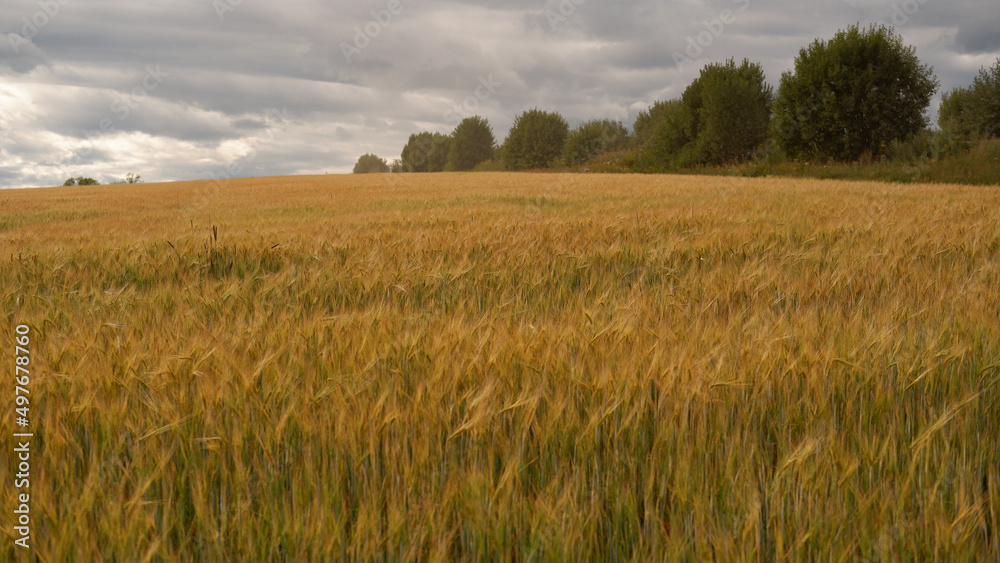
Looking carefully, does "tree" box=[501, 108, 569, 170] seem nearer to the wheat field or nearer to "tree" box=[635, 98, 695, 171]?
"tree" box=[635, 98, 695, 171]

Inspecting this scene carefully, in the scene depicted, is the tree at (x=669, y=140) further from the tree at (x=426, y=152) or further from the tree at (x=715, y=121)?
the tree at (x=426, y=152)

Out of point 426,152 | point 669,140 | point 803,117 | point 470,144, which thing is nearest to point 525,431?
point 803,117

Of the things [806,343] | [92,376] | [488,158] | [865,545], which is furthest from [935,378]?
[488,158]


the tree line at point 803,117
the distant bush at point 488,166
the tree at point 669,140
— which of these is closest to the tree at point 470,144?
the distant bush at point 488,166

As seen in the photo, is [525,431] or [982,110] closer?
[525,431]

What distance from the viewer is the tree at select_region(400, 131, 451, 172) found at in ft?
284

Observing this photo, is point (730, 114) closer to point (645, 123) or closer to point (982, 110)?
point (982, 110)

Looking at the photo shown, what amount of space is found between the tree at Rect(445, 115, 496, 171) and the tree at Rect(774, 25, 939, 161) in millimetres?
51745

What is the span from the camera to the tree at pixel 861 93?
27031mm

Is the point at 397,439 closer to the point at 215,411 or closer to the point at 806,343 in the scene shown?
the point at 215,411

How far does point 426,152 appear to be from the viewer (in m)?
89.6

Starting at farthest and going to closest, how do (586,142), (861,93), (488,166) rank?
1. (488,166)
2. (586,142)
3. (861,93)

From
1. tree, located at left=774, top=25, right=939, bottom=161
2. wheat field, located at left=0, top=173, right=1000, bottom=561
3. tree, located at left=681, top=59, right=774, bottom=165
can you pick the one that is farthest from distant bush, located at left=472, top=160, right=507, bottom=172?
wheat field, located at left=0, top=173, right=1000, bottom=561

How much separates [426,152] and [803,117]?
68.1 meters
